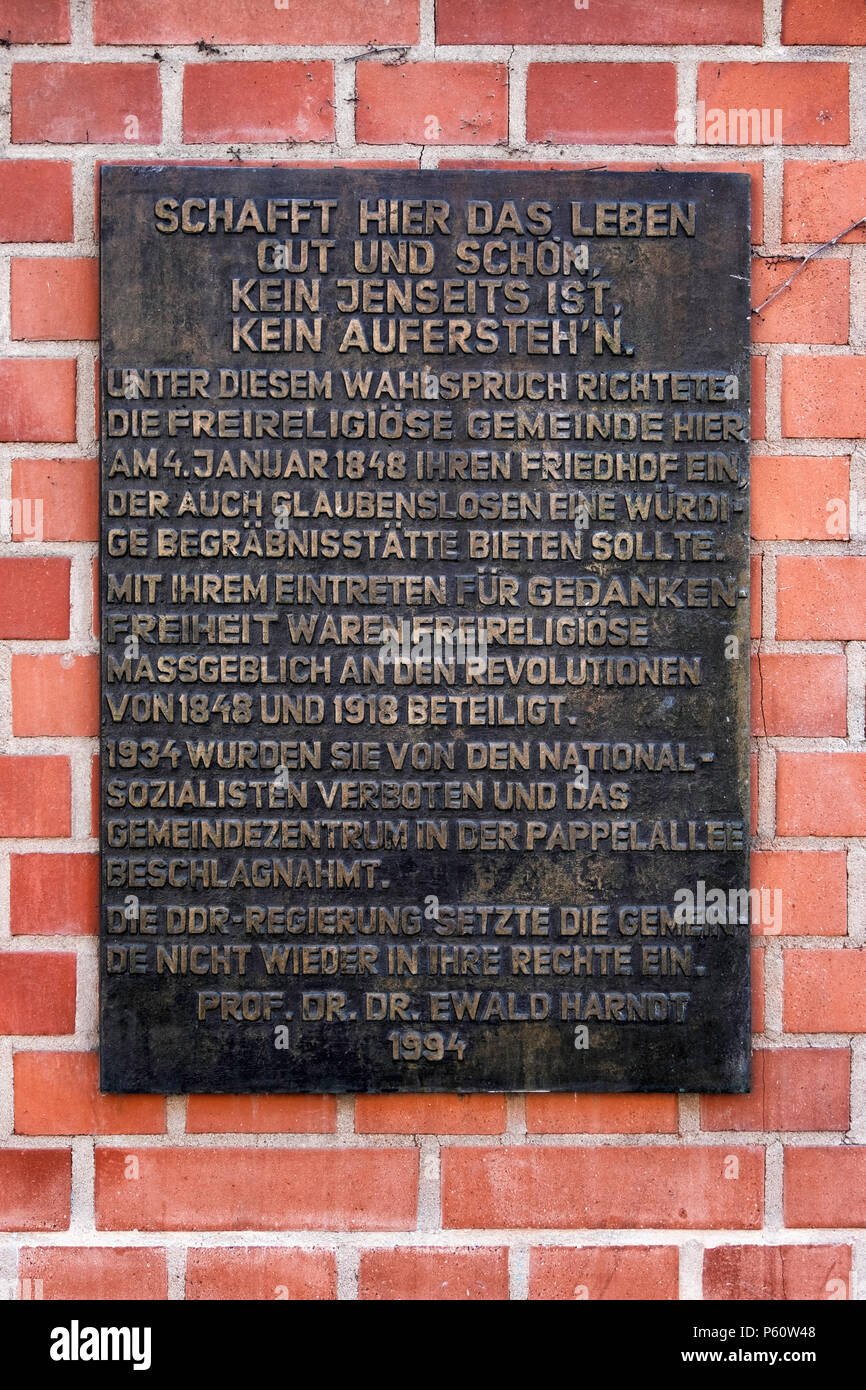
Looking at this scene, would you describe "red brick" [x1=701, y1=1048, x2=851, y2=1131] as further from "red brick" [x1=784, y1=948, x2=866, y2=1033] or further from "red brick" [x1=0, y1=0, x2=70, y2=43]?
"red brick" [x1=0, y1=0, x2=70, y2=43]

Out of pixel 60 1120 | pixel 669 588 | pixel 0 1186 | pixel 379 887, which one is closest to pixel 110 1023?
pixel 60 1120

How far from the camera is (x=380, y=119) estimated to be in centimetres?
212

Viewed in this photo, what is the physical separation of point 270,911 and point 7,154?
150 centimetres

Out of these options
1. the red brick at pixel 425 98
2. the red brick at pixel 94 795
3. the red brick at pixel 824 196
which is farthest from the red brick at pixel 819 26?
the red brick at pixel 94 795

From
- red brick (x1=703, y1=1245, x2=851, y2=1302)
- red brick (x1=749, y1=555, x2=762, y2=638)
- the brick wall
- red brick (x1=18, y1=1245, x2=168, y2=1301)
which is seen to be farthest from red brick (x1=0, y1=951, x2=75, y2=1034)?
red brick (x1=749, y1=555, x2=762, y2=638)

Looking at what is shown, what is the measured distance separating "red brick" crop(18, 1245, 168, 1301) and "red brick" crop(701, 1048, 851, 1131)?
112 cm

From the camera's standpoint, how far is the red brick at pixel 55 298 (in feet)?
6.99

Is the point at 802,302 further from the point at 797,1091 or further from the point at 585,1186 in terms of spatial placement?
the point at 585,1186

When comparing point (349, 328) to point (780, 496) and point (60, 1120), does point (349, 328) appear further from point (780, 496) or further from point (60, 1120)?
point (60, 1120)

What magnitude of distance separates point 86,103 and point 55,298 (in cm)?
37

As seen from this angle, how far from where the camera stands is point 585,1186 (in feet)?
6.99

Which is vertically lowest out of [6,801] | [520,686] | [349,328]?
[6,801]

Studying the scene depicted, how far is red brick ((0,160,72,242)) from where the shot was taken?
6.97 ft

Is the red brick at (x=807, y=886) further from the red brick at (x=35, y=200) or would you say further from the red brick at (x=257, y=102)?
the red brick at (x=35, y=200)
